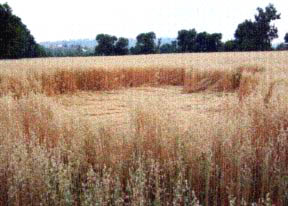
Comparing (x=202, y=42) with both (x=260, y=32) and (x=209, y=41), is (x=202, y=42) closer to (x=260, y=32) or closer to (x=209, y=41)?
(x=209, y=41)

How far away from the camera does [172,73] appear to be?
13.9 meters

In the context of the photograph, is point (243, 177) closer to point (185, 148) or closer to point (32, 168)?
point (185, 148)

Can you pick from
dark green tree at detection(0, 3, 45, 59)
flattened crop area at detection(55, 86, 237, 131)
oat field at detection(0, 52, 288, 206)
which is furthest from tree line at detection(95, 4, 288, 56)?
oat field at detection(0, 52, 288, 206)

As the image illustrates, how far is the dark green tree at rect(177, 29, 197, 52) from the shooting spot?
157 ft

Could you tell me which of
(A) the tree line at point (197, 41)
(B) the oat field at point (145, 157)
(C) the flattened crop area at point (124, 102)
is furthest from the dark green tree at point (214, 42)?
(B) the oat field at point (145, 157)

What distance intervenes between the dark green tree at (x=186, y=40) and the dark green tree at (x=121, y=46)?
6.12 meters

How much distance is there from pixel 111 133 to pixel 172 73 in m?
9.94

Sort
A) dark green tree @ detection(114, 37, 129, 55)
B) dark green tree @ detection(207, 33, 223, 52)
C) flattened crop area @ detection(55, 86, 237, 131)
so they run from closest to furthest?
flattened crop area @ detection(55, 86, 237, 131) → dark green tree @ detection(114, 37, 129, 55) → dark green tree @ detection(207, 33, 223, 52)

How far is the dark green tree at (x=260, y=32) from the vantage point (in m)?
45.9

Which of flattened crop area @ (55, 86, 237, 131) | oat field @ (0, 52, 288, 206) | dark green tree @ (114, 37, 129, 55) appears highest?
dark green tree @ (114, 37, 129, 55)

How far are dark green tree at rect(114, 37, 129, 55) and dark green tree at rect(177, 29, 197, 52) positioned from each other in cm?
612

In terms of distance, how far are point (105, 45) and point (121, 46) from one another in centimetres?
167

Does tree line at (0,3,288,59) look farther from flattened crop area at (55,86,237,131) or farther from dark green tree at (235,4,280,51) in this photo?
flattened crop area at (55,86,237,131)

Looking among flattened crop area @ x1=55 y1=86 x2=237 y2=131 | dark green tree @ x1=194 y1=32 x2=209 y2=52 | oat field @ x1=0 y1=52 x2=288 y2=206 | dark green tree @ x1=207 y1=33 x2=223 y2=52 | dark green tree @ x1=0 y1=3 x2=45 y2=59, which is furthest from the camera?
dark green tree @ x1=194 y1=32 x2=209 y2=52
